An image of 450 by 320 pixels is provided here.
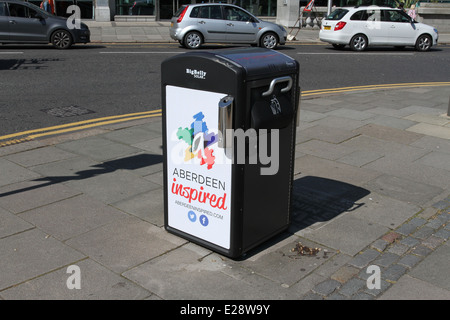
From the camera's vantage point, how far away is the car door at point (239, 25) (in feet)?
62.6

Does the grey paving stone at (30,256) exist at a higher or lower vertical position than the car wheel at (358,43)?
lower

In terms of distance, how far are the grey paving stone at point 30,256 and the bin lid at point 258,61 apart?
211 cm

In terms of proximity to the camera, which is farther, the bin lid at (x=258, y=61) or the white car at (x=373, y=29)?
the white car at (x=373, y=29)

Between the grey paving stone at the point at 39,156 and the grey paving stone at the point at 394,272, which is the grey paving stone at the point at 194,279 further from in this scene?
the grey paving stone at the point at 39,156

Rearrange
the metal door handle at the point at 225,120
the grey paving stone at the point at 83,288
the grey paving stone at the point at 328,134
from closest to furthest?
the grey paving stone at the point at 83,288, the metal door handle at the point at 225,120, the grey paving stone at the point at 328,134

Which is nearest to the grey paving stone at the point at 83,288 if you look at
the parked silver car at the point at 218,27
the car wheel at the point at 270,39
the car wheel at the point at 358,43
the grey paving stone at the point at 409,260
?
the grey paving stone at the point at 409,260

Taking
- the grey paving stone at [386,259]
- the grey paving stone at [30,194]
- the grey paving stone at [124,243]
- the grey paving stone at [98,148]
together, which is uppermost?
the grey paving stone at [98,148]

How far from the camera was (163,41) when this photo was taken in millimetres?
20797

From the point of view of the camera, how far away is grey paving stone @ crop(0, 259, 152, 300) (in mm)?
3984

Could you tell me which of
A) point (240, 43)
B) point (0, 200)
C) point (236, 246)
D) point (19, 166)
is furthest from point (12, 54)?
point (236, 246)

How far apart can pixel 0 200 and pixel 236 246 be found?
280 centimetres

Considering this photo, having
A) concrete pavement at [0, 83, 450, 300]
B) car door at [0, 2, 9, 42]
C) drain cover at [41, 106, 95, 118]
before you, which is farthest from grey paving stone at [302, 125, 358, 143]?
car door at [0, 2, 9, 42]

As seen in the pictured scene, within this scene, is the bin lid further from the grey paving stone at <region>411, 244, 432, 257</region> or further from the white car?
the white car

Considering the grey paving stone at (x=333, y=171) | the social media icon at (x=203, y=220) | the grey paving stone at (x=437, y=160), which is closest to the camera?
the social media icon at (x=203, y=220)
